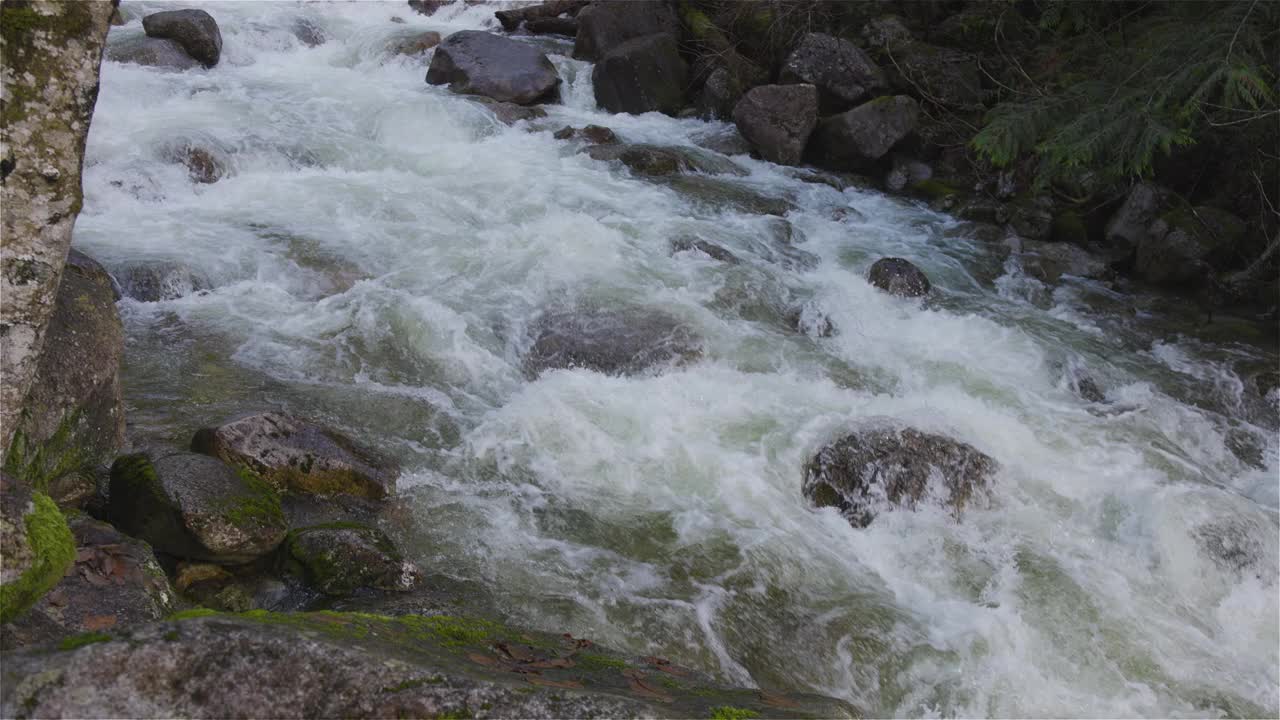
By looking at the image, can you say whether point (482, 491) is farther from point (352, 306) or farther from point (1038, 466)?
point (1038, 466)

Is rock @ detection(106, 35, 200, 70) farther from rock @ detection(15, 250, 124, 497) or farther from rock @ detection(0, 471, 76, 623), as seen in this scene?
rock @ detection(0, 471, 76, 623)

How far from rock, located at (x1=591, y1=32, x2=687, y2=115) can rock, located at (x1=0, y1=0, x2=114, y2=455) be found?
13.6 meters

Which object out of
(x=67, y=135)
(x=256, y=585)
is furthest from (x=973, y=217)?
(x=67, y=135)

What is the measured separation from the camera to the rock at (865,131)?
549 inches

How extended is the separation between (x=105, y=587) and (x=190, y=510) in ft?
3.45

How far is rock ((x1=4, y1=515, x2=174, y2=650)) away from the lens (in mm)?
3203

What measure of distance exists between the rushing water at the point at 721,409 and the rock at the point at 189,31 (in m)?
2.34

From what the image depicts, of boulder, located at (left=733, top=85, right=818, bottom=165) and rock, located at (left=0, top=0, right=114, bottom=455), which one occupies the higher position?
rock, located at (left=0, top=0, right=114, bottom=455)

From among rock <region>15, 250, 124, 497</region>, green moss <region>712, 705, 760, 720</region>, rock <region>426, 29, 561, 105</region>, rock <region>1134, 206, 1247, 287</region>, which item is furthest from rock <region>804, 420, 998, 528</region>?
rock <region>426, 29, 561, 105</region>

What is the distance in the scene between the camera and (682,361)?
7.77 m

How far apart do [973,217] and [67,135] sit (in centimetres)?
1232

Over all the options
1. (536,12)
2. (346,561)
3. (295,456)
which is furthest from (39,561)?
(536,12)

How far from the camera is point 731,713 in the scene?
2.47m

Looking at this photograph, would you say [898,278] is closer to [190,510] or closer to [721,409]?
[721,409]
